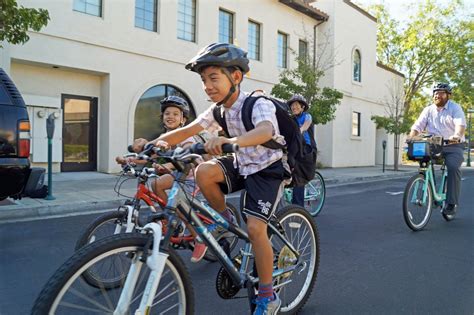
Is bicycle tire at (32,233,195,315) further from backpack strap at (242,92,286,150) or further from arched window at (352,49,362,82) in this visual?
arched window at (352,49,362,82)

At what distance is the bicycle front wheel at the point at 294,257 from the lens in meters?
2.92

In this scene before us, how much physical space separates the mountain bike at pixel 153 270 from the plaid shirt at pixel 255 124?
1.24 ft

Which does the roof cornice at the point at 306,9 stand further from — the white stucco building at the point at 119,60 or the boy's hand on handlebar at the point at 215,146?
the boy's hand on handlebar at the point at 215,146

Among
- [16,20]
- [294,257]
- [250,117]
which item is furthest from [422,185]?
[16,20]


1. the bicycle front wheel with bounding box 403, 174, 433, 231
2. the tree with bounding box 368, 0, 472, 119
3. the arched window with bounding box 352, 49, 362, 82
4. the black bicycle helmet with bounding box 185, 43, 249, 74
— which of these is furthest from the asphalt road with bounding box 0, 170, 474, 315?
the tree with bounding box 368, 0, 472, 119

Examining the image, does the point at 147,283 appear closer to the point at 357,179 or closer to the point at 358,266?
the point at 358,266

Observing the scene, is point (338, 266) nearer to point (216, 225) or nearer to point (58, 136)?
point (216, 225)

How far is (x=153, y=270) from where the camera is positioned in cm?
192

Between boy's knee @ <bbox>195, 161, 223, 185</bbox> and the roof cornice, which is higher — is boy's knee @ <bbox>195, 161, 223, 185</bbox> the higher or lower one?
the lower one

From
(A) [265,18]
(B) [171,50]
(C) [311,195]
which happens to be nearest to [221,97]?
(C) [311,195]

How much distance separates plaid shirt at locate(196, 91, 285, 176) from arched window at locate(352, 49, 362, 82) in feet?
69.1

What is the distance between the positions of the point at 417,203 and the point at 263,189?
13.1 ft

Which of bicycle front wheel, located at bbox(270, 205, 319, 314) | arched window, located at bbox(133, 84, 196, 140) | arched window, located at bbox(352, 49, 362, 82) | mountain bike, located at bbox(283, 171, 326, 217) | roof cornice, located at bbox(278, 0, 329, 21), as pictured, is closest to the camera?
bicycle front wheel, located at bbox(270, 205, 319, 314)

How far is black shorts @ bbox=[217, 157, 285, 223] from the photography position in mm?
2506
